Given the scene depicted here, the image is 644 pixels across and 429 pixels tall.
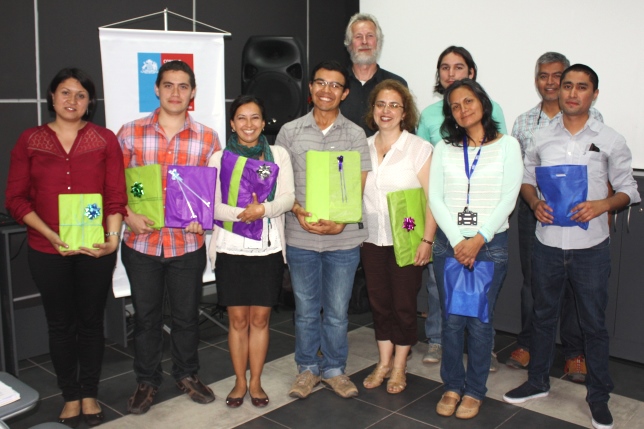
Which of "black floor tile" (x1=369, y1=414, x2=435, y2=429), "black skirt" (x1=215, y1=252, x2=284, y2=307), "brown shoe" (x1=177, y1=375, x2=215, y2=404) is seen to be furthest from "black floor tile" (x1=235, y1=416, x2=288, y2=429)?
"black skirt" (x1=215, y1=252, x2=284, y2=307)

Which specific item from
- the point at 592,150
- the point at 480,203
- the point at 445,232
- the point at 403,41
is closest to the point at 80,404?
the point at 445,232

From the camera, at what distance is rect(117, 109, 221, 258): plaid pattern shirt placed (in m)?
2.88

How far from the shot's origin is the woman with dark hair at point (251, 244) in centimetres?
287

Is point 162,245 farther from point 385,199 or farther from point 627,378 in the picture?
point 627,378

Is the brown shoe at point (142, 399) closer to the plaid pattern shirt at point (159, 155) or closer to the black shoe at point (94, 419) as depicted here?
the black shoe at point (94, 419)

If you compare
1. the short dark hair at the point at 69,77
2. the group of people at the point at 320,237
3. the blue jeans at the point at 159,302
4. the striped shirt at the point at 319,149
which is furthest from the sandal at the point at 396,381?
the short dark hair at the point at 69,77

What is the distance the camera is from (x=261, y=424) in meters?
2.91

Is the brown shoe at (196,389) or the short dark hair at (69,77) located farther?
the brown shoe at (196,389)

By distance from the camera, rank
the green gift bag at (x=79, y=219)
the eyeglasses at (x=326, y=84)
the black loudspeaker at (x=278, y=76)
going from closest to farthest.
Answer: the green gift bag at (x=79, y=219), the eyeglasses at (x=326, y=84), the black loudspeaker at (x=278, y=76)

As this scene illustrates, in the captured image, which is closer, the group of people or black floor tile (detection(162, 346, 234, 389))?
the group of people

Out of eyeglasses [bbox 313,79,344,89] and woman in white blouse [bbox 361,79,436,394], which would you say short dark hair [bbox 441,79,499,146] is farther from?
eyeglasses [bbox 313,79,344,89]

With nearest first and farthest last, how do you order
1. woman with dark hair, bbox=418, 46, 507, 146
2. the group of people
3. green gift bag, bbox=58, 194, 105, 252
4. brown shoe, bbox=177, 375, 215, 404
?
green gift bag, bbox=58, 194, 105, 252, the group of people, brown shoe, bbox=177, 375, 215, 404, woman with dark hair, bbox=418, 46, 507, 146

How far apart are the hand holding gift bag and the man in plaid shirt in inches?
6.8

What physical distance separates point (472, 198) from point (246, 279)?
43.2 inches
